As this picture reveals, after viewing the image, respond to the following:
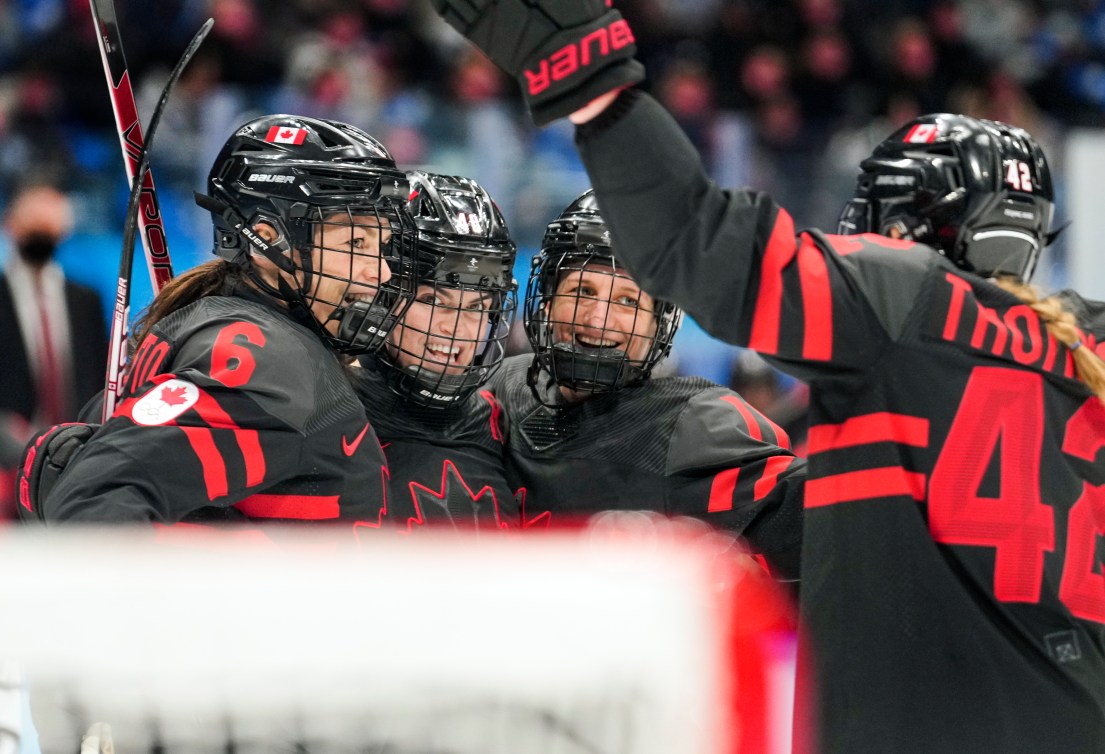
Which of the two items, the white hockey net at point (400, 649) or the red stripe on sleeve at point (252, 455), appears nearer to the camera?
the white hockey net at point (400, 649)

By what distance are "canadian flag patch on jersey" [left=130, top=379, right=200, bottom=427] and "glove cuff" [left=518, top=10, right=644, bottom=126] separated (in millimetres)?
891

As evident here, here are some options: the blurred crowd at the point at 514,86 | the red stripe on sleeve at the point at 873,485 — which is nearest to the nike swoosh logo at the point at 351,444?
the red stripe on sleeve at the point at 873,485

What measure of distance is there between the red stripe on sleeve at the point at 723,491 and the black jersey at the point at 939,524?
2.68 ft

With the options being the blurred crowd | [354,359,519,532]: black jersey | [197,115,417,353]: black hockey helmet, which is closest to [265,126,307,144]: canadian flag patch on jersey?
[197,115,417,353]: black hockey helmet

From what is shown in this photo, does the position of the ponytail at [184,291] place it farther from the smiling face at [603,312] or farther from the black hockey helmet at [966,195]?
the black hockey helmet at [966,195]

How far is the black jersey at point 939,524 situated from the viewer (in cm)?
191

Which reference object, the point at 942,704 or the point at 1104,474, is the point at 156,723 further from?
the point at 1104,474

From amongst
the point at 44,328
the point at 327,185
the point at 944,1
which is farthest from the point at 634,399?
the point at 944,1

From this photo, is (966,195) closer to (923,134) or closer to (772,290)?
(923,134)

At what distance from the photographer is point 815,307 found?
1.84 metres

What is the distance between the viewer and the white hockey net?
1353 millimetres

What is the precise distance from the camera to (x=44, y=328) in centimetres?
585

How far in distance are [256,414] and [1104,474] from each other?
1.40m

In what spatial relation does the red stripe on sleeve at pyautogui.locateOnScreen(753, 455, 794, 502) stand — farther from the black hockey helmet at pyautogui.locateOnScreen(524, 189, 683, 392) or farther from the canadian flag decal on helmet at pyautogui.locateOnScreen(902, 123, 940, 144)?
the canadian flag decal on helmet at pyautogui.locateOnScreen(902, 123, 940, 144)
